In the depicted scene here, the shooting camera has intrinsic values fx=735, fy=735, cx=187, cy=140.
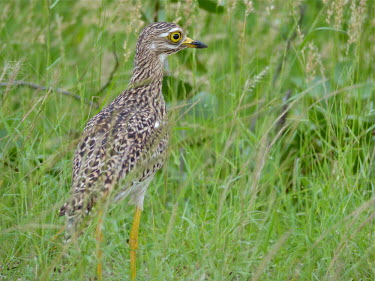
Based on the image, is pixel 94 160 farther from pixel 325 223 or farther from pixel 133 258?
pixel 325 223

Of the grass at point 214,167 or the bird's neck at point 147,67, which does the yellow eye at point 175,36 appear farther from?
the grass at point 214,167

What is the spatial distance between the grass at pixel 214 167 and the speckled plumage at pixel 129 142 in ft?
0.40

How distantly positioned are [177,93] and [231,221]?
5.93 feet

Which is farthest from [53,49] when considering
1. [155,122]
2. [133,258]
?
[133,258]

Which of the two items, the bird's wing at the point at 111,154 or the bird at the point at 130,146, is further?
the bird's wing at the point at 111,154

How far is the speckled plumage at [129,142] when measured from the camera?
12.3 feet

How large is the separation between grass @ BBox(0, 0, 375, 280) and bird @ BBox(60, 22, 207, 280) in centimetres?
11

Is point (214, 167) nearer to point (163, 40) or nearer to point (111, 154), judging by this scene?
point (163, 40)

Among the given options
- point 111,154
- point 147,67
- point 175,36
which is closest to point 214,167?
Result: point 147,67

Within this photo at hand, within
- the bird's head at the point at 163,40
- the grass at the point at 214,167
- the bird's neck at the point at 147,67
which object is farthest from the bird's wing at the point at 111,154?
the bird's head at the point at 163,40

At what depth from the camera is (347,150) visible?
4523 mm

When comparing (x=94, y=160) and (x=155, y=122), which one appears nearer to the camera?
(x=94, y=160)

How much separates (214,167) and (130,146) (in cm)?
98

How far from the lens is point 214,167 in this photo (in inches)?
195
